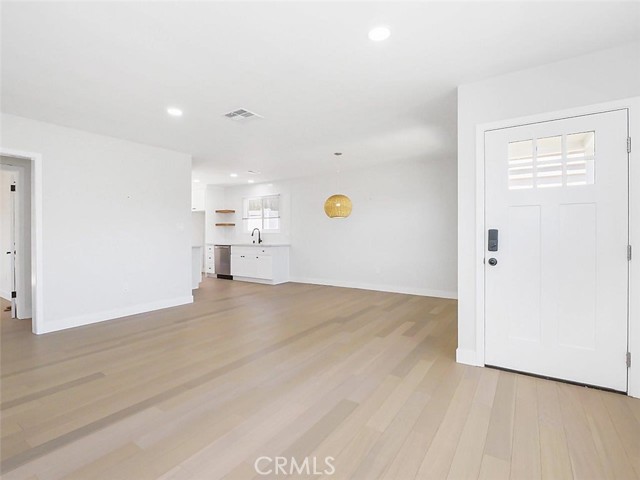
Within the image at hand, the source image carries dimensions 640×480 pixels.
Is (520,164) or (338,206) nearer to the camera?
(520,164)

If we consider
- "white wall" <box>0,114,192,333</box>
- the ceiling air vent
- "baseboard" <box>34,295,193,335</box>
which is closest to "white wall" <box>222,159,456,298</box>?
"white wall" <box>0,114,192,333</box>

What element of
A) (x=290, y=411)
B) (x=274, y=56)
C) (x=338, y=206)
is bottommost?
(x=290, y=411)

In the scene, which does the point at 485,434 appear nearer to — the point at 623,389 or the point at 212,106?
the point at 623,389

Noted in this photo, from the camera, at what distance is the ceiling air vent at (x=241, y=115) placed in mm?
3479

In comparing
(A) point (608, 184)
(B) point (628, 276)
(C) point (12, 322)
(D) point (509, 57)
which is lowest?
(C) point (12, 322)

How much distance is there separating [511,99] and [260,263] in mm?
6133

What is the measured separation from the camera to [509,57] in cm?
243

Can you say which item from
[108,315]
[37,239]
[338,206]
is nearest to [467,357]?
[338,206]

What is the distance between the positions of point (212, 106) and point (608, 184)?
3.66 meters

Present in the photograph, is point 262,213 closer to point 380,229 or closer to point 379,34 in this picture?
point 380,229

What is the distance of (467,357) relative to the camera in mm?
2846

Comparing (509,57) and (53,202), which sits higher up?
(509,57)

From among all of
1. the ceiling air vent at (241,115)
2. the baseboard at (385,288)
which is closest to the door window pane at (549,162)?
the ceiling air vent at (241,115)

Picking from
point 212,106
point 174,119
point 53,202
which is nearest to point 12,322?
point 53,202
